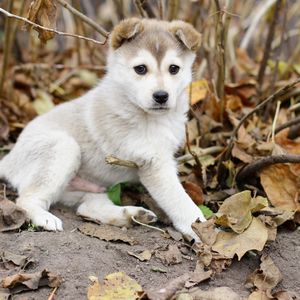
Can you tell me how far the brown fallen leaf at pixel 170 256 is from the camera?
3832mm

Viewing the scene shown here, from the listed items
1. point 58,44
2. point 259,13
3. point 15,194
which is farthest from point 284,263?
point 58,44

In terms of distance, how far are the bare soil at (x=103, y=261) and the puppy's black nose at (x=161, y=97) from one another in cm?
95

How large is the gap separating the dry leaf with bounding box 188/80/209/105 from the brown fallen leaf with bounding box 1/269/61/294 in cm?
272

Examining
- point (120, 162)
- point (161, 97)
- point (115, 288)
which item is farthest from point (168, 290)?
point (161, 97)

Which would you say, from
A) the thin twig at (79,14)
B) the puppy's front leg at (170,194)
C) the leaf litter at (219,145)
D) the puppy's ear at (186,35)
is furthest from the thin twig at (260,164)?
the thin twig at (79,14)

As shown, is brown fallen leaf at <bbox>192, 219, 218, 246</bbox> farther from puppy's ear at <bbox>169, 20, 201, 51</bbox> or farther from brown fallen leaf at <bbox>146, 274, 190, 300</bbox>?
puppy's ear at <bbox>169, 20, 201, 51</bbox>

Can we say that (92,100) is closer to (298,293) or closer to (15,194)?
(15,194)

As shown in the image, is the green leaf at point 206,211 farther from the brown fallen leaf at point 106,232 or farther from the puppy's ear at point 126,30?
the puppy's ear at point 126,30

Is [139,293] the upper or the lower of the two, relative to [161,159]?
lower

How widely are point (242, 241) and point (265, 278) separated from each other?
1.09 feet

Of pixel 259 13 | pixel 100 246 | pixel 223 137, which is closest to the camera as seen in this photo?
pixel 100 246

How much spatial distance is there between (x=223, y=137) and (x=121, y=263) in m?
2.10

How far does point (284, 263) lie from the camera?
394 centimetres

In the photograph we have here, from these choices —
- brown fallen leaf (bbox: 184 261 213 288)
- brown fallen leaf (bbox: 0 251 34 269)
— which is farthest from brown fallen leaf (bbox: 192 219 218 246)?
brown fallen leaf (bbox: 0 251 34 269)
